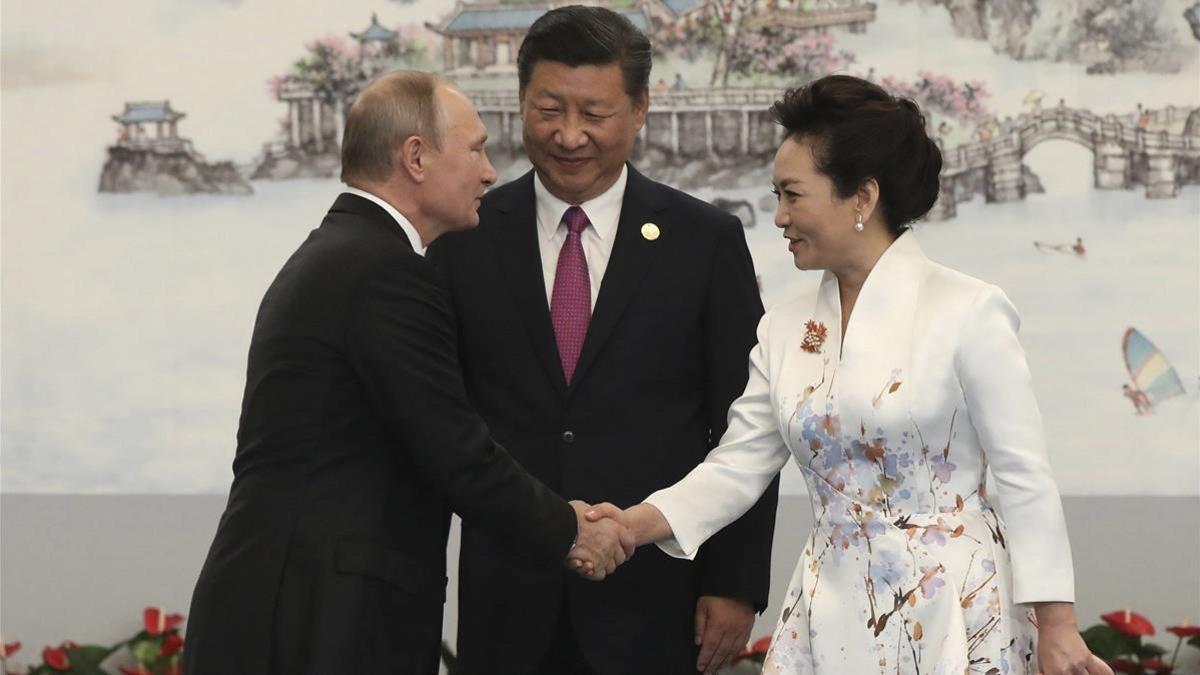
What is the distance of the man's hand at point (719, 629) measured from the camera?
9.01 ft

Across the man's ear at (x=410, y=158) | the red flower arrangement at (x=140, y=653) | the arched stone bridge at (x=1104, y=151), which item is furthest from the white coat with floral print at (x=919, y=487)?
the red flower arrangement at (x=140, y=653)

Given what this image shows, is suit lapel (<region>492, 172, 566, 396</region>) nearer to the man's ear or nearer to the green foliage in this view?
the man's ear

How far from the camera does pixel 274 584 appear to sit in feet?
7.57

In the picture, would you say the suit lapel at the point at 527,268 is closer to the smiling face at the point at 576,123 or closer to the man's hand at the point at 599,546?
the smiling face at the point at 576,123

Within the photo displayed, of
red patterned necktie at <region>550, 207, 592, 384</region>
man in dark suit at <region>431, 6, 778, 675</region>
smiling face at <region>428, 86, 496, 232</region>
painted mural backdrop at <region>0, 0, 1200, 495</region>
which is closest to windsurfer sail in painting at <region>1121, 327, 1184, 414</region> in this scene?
painted mural backdrop at <region>0, 0, 1200, 495</region>

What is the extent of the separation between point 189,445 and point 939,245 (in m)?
1.93

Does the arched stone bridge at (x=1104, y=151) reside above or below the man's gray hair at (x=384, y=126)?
below

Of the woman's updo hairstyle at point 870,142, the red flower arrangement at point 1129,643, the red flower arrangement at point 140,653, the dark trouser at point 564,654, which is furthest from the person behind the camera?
the red flower arrangement at point 140,653

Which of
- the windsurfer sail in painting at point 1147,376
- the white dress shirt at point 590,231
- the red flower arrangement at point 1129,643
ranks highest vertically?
the white dress shirt at point 590,231

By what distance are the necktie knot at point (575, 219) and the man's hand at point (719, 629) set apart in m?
0.66

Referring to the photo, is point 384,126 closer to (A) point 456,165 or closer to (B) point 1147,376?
(A) point 456,165

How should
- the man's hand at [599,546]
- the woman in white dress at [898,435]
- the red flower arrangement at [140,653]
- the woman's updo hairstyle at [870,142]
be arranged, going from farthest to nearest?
the red flower arrangement at [140,653]
the man's hand at [599,546]
the woman's updo hairstyle at [870,142]
the woman in white dress at [898,435]

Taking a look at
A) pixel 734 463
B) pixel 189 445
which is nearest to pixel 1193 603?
pixel 734 463

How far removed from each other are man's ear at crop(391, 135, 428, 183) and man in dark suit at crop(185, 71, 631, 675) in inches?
2.8
